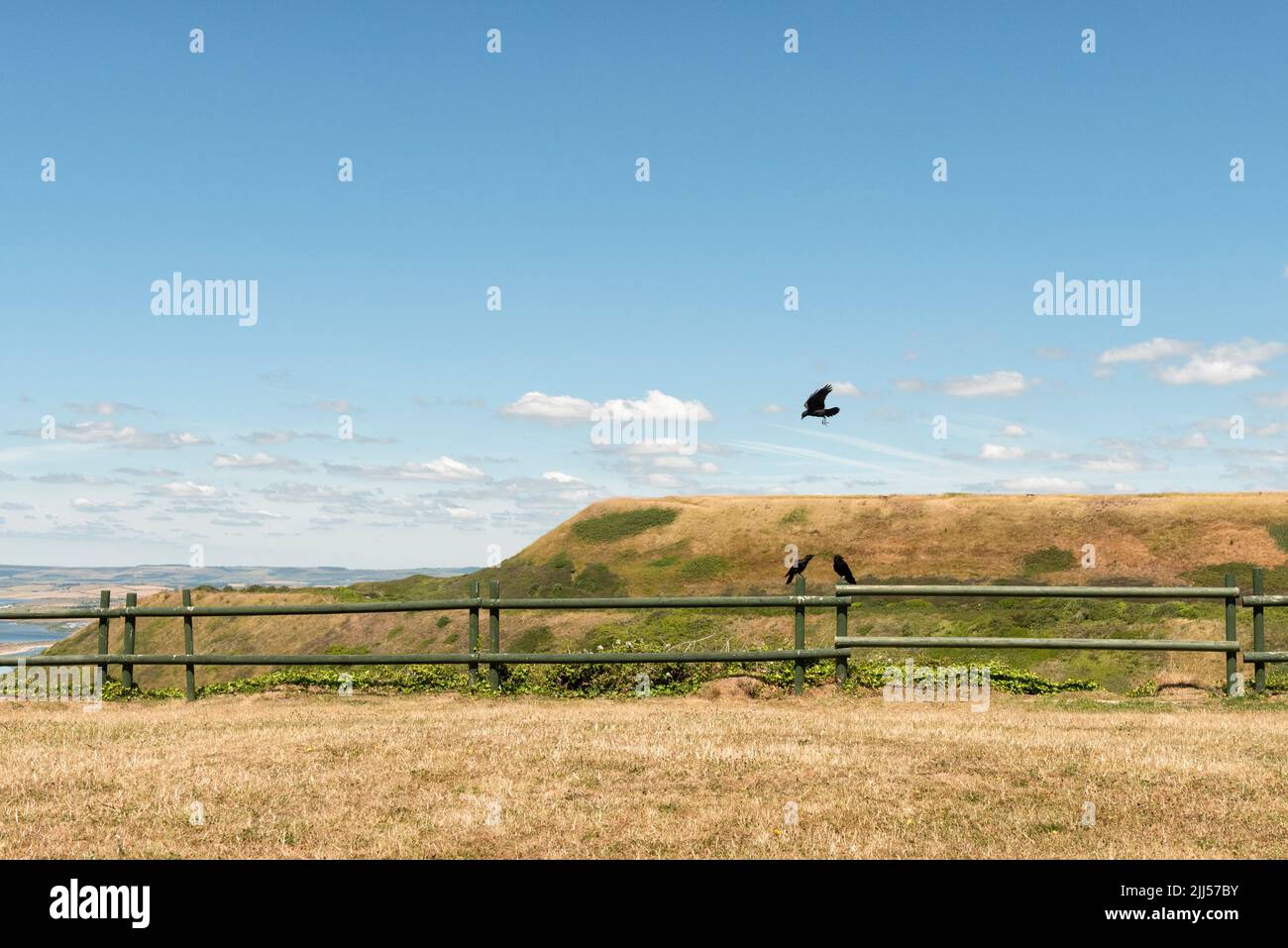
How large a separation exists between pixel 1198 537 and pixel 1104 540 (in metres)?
3.31

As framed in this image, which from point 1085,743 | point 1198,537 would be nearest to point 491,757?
point 1085,743

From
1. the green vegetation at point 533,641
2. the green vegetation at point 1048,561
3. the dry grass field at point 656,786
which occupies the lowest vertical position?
the green vegetation at point 533,641

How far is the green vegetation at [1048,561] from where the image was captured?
42281 millimetres

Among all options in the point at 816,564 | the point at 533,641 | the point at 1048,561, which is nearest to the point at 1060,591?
the point at 533,641

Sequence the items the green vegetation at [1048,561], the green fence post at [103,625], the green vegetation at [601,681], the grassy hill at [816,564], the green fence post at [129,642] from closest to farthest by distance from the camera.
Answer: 1. the green vegetation at [601,681]
2. the green fence post at [129,642]
3. the green fence post at [103,625]
4. the grassy hill at [816,564]
5. the green vegetation at [1048,561]

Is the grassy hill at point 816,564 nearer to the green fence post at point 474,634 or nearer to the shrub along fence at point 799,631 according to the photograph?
the shrub along fence at point 799,631

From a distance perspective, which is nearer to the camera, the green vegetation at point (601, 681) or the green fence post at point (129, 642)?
the green vegetation at point (601, 681)

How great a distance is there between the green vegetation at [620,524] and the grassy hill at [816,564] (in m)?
0.11

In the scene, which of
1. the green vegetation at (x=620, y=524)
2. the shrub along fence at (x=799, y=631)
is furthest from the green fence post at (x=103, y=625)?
the green vegetation at (x=620, y=524)

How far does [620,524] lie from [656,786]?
44.9 meters

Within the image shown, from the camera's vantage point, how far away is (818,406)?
1423cm

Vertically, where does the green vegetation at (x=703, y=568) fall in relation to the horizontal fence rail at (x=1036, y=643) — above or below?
below

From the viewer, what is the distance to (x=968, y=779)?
9.35 meters

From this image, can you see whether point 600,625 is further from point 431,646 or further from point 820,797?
point 820,797
